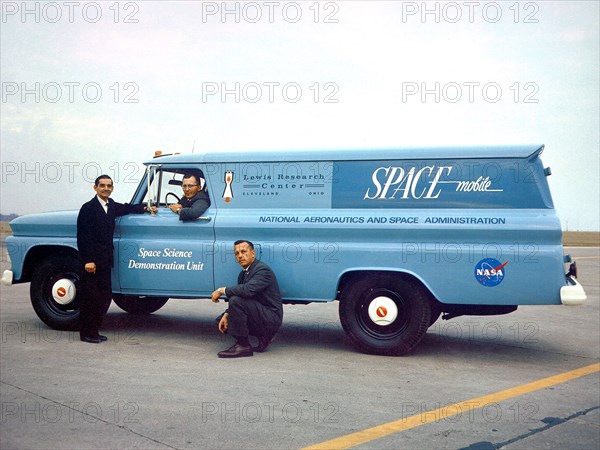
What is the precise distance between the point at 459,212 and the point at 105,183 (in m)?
3.87

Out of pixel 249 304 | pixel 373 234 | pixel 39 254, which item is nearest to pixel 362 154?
pixel 373 234

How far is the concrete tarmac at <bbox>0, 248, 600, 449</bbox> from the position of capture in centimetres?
433

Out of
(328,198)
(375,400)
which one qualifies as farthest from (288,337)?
(375,400)

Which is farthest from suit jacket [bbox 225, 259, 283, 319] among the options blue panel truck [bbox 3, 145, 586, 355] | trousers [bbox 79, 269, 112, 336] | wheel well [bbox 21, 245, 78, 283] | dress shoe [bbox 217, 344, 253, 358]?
wheel well [bbox 21, 245, 78, 283]

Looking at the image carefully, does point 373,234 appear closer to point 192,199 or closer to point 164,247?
point 192,199

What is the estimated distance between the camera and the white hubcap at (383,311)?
6973 mm

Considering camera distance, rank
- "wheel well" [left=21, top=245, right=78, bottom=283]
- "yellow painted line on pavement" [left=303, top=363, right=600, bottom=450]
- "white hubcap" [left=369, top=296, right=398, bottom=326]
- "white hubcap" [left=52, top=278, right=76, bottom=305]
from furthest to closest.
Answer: "wheel well" [left=21, top=245, right=78, bottom=283] → "white hubcap" [left=52, top=278, right=76, bottom=305] → "white hubcap" [left=369, top=296, right=398, bottom=326] → "yellow painted line on pavement" [left=303, top=363, right=600, bottom=450]

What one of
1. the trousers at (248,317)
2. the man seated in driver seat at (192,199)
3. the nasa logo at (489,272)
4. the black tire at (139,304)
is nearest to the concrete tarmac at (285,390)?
the trousers at (248,317)

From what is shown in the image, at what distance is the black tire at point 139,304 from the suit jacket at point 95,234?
1829 mm

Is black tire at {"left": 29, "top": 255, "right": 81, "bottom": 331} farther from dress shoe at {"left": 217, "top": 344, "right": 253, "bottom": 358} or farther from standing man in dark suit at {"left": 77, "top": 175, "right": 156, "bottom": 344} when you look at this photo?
dress shoe at {"left": 217, "top": 344, "right": 253, "bottom": 358}

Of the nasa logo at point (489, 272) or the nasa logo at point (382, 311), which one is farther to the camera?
the nasa logo at point (382, 311)

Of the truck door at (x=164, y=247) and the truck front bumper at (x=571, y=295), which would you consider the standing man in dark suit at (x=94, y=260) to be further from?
the truck front bumper at (x=571, y=295)

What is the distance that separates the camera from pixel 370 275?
23.1 feet

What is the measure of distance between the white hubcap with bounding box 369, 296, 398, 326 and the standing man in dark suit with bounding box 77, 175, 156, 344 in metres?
2.92
